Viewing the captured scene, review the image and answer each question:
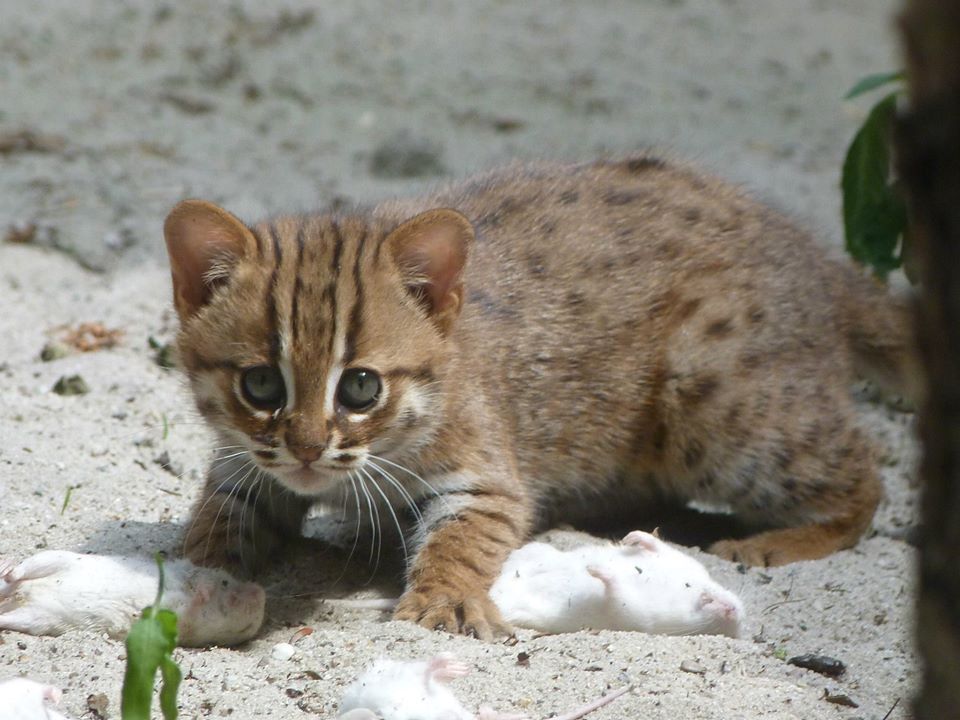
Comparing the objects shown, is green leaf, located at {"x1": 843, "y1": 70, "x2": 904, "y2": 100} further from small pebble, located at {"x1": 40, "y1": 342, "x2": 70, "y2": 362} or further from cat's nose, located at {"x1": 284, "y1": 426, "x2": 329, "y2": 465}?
small pebble, located at {"x1": 40, "y1": 342, "x2": 70, "y2": 362}

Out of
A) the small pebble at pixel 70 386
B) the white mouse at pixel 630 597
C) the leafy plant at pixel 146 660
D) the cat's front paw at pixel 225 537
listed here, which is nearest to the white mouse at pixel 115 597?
the cat's front paw at pixel 225 537

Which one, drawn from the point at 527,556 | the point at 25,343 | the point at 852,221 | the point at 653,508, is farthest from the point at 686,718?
the point at 25,343

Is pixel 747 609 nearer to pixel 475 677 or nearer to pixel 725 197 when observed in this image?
pixel 475 677

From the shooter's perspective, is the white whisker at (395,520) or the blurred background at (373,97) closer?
the white whisker at (395,520)

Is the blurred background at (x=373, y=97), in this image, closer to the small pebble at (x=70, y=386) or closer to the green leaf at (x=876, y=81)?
the small pebble at (x=70, y=386)

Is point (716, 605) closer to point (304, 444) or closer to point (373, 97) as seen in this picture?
point (304, 444)
